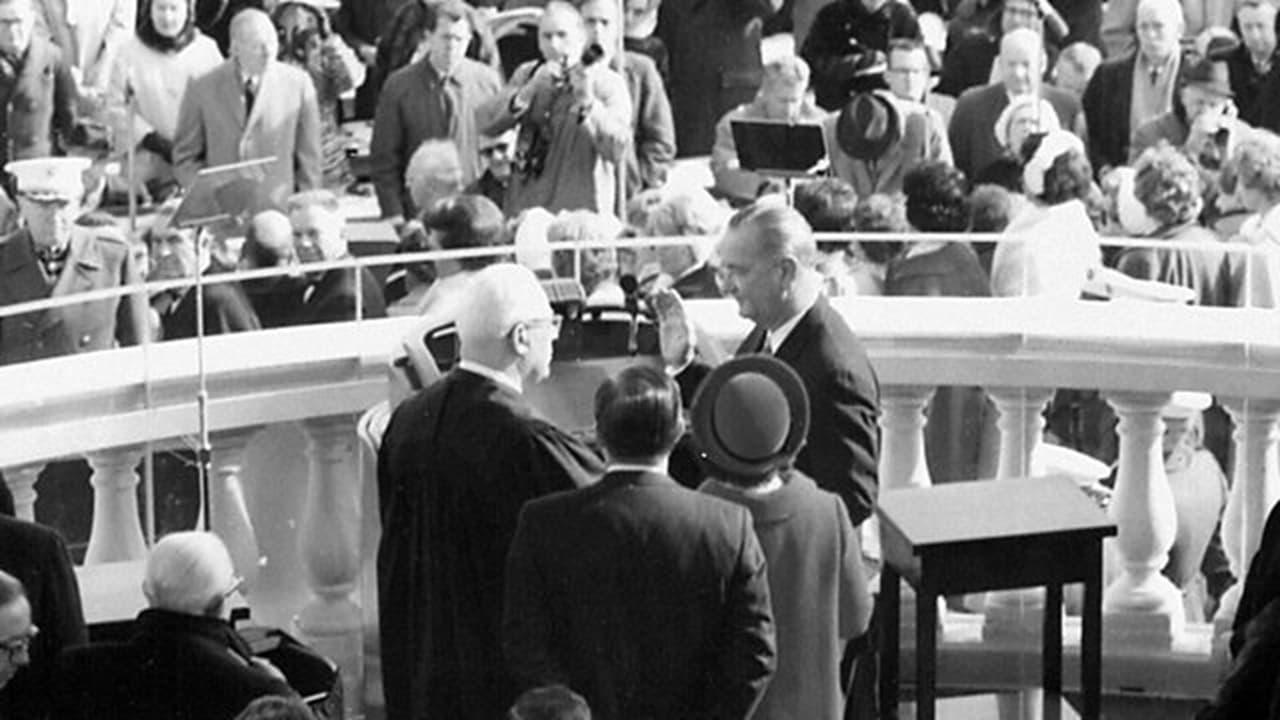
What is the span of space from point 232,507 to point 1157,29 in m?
7.00

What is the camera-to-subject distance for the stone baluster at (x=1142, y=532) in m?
8.97

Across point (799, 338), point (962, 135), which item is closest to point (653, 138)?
point (962, 135)

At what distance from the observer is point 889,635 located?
7363 mm

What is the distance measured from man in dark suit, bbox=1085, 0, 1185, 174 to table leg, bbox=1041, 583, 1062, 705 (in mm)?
7277

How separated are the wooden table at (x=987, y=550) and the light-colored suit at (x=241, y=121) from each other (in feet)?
21.9

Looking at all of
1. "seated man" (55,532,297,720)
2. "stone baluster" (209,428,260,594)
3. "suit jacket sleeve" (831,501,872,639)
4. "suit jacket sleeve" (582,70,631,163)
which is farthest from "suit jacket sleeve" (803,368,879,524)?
"suit jacket sleeve" (582,70,631,163)

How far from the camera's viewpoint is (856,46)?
50.5 feet

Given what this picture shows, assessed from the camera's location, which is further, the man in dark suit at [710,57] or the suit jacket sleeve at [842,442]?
the man in dark suit at [710,57]

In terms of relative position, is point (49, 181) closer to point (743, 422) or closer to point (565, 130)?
point (565, 130)

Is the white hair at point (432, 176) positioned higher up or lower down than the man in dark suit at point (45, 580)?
higher up

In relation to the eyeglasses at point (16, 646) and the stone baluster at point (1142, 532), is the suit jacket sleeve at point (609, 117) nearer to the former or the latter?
the stone baluster at point (1142, 532)

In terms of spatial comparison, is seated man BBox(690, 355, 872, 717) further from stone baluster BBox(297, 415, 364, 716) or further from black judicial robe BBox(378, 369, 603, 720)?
stone baluster BBox(297, 415, 364, 716)

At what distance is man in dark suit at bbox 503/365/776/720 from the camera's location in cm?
702

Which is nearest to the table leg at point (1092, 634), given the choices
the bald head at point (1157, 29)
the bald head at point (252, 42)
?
the bald head at point (252, 42)
